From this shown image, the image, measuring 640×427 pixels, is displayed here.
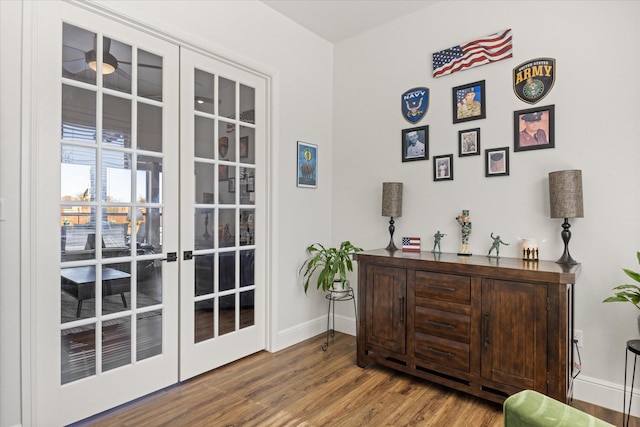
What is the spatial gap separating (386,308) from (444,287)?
0.48 metres

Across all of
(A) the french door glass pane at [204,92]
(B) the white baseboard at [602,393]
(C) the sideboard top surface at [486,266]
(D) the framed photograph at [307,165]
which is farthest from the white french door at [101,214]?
(B) the white baseboard at [602,393]

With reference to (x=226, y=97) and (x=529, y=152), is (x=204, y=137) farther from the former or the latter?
(x=529, y=152)

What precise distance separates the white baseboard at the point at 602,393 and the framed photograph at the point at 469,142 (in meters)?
1.69

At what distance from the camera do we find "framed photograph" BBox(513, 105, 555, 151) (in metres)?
2.45

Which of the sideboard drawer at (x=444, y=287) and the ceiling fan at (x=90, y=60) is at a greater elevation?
the ceiling fan at (x=90, y=60)

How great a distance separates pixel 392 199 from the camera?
306cm

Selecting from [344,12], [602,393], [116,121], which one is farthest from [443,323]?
[344,12]

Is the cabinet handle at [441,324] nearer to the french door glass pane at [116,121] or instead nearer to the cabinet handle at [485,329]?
the cabinet handle at [485,329]

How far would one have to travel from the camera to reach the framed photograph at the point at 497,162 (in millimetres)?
2629

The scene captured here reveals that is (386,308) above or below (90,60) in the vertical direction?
below

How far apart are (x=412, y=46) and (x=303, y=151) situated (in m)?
1.33

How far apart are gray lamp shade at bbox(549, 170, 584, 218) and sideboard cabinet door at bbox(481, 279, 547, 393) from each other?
0.53 metres

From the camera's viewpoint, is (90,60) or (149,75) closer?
(90,60)

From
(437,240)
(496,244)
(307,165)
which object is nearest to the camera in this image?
(496,244)
